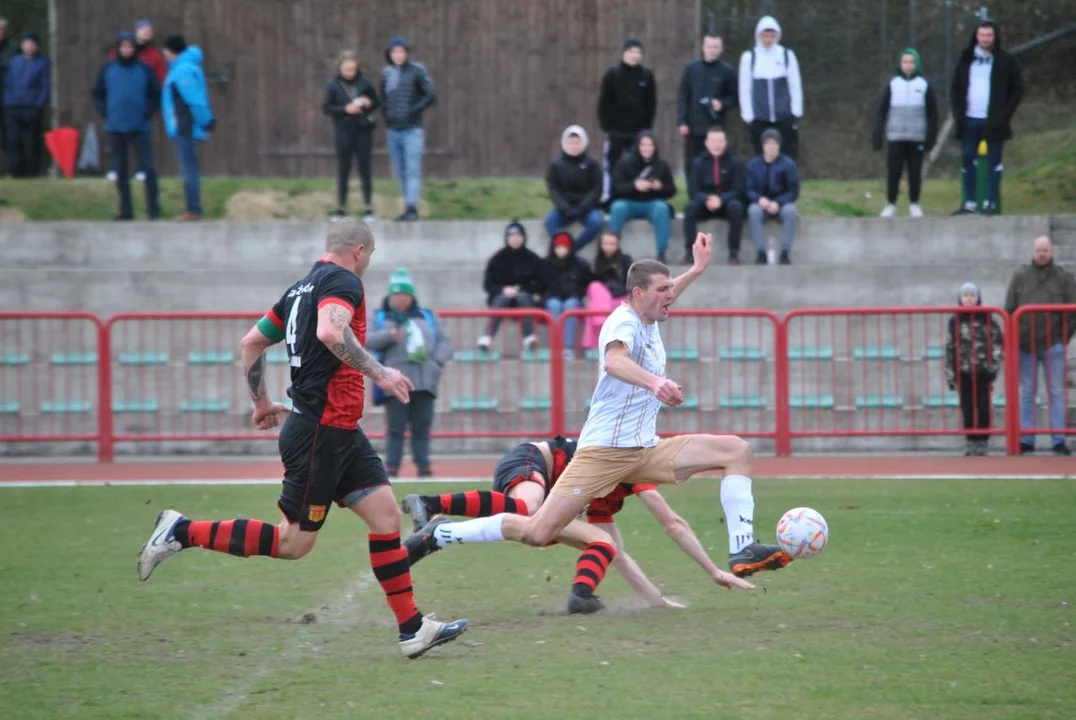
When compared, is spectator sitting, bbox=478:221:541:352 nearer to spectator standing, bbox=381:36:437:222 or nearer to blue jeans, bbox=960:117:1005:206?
spectator standing, bbox=381:36:437:222

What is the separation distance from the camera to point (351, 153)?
19.2 metres

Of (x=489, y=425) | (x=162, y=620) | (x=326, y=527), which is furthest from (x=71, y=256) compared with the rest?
(x=162, y=620)

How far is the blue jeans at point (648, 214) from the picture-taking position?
58.9ft

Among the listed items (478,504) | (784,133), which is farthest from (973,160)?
(478,504)

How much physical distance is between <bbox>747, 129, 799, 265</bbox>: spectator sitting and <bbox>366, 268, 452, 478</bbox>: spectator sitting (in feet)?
17.5

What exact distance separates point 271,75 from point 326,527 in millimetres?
13303

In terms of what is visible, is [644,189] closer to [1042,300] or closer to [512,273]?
[512,273]

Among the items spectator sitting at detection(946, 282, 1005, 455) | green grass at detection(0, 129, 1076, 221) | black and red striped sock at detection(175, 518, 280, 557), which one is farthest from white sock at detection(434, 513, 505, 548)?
green grass at detection(0, 129, 1076, 221)

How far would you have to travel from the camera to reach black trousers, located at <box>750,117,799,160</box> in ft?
61.9

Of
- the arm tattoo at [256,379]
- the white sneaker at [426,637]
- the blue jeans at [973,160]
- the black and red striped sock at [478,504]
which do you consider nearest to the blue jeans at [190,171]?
the blue jeans at [973,160]

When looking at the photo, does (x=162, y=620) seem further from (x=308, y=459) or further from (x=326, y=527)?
(x=326, y=527)

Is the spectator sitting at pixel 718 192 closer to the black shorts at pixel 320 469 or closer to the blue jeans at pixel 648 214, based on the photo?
the blue jeans at pixel 648 214

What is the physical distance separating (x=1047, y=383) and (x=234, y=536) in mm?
10307

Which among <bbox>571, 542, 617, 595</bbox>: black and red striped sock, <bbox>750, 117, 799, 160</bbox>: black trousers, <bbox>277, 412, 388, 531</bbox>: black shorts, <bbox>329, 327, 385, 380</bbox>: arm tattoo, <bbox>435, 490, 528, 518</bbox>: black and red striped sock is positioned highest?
<bbox>750, 117, 799, 160</bbox>: black trousers
